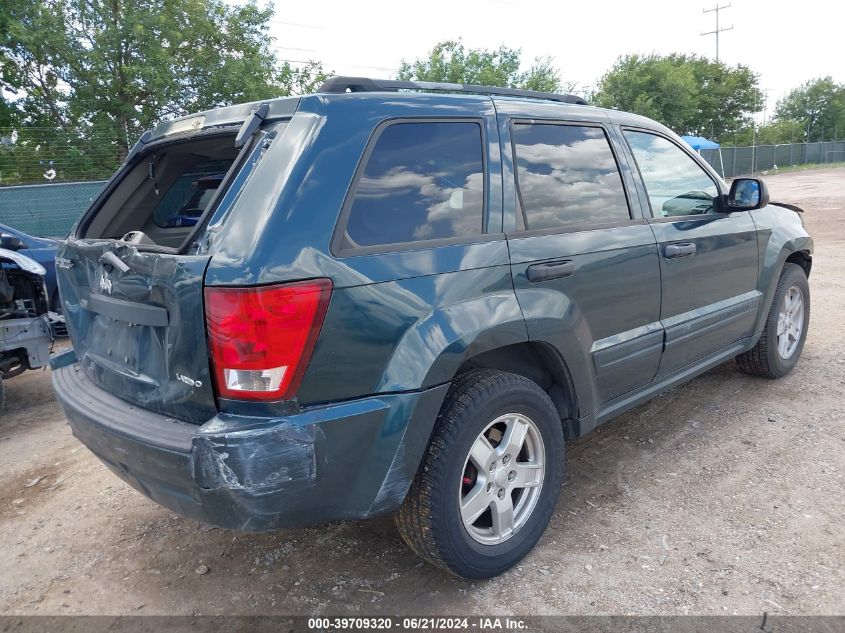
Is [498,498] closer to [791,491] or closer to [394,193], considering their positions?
[394,193]

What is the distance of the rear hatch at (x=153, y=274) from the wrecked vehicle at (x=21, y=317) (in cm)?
244

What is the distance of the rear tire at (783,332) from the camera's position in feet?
14.7

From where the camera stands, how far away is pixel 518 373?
9.46 feet

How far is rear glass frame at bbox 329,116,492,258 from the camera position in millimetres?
2131

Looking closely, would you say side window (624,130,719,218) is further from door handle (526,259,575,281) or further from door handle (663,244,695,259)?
door handle (526,259,575,281)

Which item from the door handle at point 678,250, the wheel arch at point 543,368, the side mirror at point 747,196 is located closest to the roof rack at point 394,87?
the door handle at point 678,250

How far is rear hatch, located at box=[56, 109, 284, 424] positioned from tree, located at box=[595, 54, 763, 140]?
113 feet

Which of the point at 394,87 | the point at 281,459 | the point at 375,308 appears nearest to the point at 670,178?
the point at 394,87

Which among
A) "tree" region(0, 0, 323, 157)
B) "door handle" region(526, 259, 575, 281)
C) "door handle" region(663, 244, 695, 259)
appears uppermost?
"tree" region(0, 0, 323, 157)

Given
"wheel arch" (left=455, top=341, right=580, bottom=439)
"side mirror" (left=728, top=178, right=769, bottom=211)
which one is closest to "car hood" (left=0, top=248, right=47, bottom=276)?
"wheel arch" (left=455, top=341, right=580, bottom=439)

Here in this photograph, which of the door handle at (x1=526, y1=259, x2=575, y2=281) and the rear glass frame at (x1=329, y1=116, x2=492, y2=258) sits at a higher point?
the rear glass frame at (x1=329, y1=116, x2=492, y2=258)

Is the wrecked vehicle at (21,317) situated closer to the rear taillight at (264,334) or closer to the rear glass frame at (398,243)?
the rear taillight at (264,334)

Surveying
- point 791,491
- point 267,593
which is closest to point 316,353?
point 267,593

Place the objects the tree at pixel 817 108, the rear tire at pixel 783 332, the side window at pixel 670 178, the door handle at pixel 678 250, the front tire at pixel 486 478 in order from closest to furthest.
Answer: the front tire at pixel 486 478 → the door handle at pixel 678 250 → the side window at pixel 670 178 → the rear tire at pixel 783 332 → the tree at pixel 817 108
